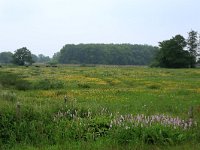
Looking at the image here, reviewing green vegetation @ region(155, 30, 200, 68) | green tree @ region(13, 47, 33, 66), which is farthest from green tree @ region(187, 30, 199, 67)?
green tree @ region(13, 47, 33, 66)

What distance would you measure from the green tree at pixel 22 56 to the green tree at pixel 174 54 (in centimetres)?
4524

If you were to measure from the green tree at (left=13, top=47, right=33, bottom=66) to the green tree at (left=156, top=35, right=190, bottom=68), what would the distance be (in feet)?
148

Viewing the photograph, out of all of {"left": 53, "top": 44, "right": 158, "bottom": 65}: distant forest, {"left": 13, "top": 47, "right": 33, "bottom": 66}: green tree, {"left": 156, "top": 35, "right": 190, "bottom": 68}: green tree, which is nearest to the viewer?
{"left": 156, "top": 35, "right": 190, "bottom": 68}: green tree

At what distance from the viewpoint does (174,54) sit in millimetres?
A: 99750

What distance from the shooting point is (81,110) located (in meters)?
13.6

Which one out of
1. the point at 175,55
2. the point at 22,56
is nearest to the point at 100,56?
the point at 22,56

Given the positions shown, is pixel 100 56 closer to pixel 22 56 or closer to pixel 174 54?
pixel 22 56

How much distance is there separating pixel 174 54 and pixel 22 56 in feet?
169

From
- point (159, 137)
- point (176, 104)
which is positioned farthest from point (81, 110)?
point (176, 104)

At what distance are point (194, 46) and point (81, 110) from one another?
4353 inches

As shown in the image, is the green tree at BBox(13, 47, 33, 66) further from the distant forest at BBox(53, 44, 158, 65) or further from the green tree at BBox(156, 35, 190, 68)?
the distant forest at BBox(53, 44, 158, 65)

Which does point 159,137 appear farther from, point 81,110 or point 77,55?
point 77,55

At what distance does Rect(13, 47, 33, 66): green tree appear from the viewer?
127631 mm

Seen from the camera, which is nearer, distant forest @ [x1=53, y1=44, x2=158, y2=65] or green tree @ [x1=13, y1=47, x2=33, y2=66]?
green tree @ [x1=13, y1=47, x2=33, y2=66]
